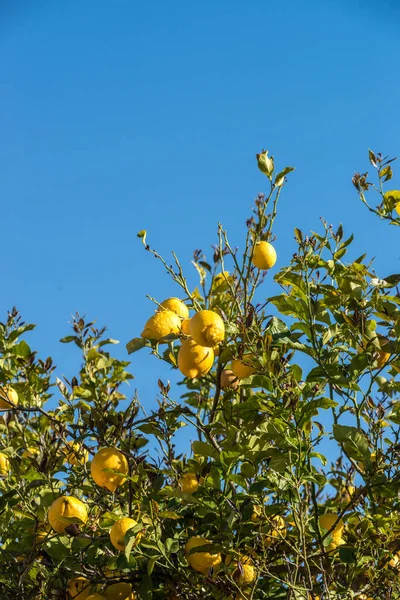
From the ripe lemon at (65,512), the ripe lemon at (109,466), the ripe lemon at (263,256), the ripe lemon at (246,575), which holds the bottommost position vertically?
the ripe lemon at (246,575)

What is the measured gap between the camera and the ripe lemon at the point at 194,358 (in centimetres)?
232

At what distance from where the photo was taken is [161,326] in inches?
94.4

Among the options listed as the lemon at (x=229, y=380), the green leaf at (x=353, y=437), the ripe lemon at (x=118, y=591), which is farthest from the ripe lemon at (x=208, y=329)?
the ripe lemon at (x=118, y=591)

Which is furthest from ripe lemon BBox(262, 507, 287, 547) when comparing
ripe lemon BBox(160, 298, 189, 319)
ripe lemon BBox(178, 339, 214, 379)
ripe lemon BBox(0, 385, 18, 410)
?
ripe lemon BBox(0, 385, 18, 410)

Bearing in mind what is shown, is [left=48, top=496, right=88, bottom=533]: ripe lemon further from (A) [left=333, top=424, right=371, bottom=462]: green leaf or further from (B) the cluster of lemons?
(A) [left=333, top=424, right=371, bottom=462]: green leaf

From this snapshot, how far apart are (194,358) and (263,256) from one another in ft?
1.39

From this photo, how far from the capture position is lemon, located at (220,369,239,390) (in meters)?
2.42

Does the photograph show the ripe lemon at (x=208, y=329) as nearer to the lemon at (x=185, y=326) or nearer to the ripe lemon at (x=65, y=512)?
the lemon at (x=185, y=326)

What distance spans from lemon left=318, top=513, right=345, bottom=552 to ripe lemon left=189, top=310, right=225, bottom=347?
79 centimetres

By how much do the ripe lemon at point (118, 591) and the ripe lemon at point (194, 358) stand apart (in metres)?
0.75

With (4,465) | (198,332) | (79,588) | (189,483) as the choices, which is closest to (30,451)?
(4,465)

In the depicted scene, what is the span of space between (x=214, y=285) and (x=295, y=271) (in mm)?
339

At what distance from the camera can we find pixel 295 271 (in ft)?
8.16

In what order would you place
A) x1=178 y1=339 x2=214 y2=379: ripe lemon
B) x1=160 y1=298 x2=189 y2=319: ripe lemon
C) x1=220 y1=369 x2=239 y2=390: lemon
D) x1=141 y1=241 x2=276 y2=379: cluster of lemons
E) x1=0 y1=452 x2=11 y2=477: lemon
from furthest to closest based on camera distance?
x1=0 y1=452 x2=11 y2=477: lemon < x1=160 y1=298 x2=189 y2=319: ripe lemon < x1=220 y1=369 x2=239 y2=390: lemon < x1=178 y1=339 x2=214 y2=379: ripe lemon < x1=141 y1=241 x2=276 y2=379: cluster of lemons
